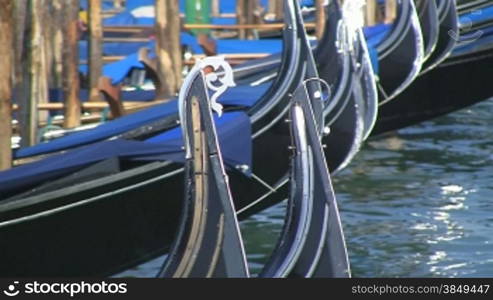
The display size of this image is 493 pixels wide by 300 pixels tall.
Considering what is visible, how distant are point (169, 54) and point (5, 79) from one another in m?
3.27

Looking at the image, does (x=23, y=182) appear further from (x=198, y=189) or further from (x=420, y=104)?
(x=420, y=104)

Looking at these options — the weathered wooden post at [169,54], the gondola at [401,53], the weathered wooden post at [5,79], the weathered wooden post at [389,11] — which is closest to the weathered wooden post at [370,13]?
the weathered wooden post at [389,11]

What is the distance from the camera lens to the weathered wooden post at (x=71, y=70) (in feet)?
29.8

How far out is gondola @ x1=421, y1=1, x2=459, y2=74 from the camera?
12000 mm

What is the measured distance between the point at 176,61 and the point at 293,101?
4417mm

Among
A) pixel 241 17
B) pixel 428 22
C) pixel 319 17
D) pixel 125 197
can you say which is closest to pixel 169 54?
pixel 319 17

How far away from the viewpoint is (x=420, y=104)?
40.1ft

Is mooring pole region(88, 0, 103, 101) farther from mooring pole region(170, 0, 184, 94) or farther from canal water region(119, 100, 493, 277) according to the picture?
canal water region(119, 100, 493, 277)

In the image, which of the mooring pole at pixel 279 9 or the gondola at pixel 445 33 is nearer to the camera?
the gondola at pixel 445 33

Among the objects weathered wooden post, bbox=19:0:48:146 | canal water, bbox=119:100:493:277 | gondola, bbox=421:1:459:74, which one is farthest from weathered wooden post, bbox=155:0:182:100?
gondola, bbox=421:1:459:74

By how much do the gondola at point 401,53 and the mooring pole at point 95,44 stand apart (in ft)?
6.73

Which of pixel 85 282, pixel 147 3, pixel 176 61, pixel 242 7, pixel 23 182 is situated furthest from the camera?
pixel 147 3

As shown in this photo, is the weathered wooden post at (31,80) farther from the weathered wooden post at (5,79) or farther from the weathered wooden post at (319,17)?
the weathered wooden post at (319,17)

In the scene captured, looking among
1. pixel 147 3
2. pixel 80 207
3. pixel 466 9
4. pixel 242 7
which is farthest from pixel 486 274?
pixel 147 3
